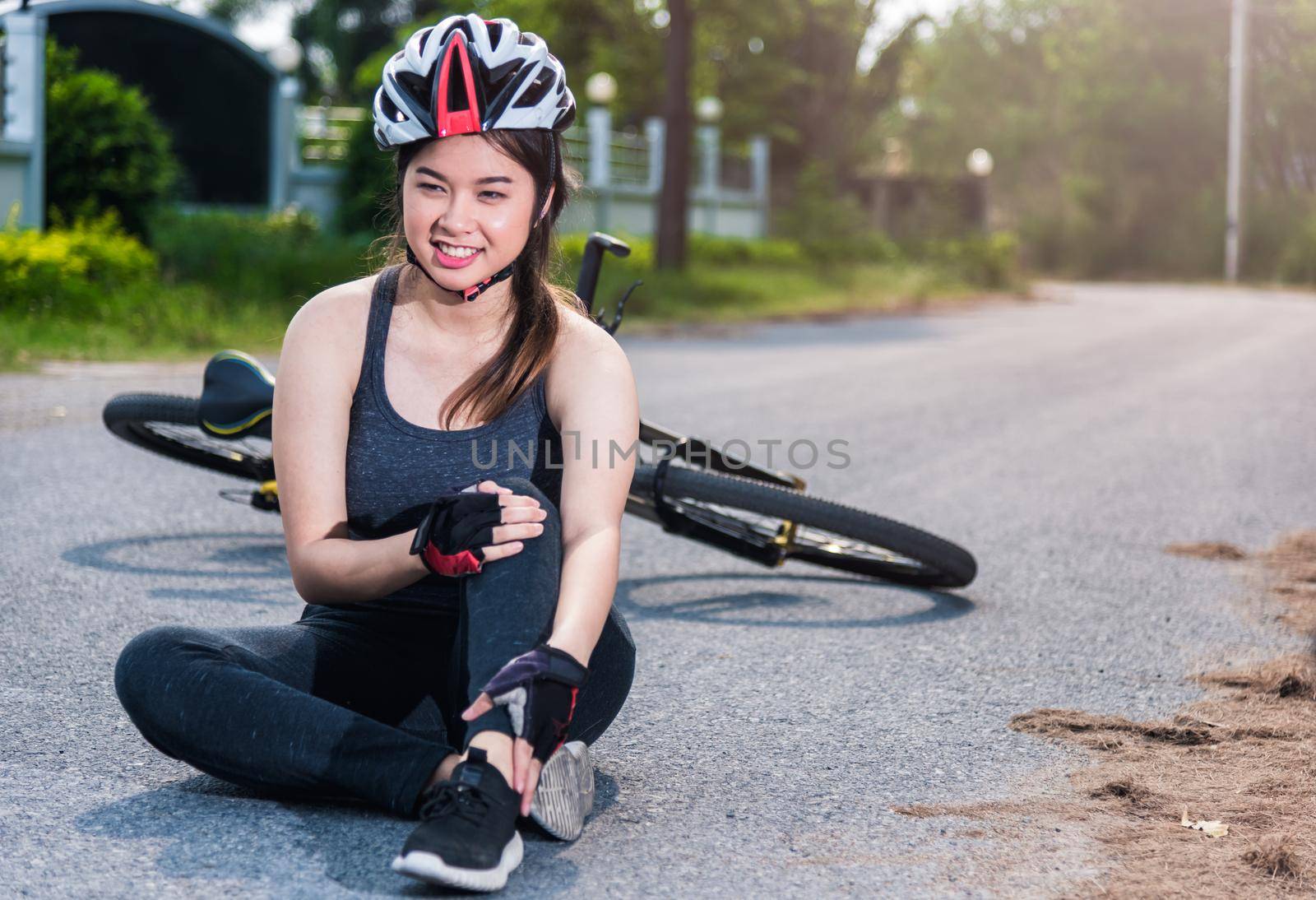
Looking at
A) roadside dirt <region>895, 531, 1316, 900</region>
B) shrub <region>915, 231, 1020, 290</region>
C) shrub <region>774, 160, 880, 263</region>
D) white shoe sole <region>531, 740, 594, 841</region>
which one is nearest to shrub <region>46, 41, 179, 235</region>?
roadside dirt <region>895, 531, 1316, 900</region>

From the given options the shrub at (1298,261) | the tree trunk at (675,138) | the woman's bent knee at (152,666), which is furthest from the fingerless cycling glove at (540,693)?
the shrub at (1298,261)

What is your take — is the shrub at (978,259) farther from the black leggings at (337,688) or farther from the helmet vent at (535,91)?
the black leggings at (337,688)

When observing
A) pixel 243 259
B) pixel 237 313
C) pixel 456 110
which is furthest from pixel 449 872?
pixel 243 259

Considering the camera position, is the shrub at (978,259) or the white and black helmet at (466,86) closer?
the white and black helmet at (466,86)

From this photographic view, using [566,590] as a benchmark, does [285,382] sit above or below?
above

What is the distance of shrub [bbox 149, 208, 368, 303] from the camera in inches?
625

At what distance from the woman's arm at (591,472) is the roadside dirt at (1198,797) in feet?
2.44

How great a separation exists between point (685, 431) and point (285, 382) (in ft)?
19.4

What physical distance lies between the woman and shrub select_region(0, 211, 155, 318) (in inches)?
412

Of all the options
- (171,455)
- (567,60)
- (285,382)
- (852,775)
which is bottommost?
(852,775)

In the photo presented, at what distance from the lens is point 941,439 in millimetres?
8766

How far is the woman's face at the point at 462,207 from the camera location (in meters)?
2.89

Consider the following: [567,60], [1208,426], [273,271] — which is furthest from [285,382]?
[567,60]

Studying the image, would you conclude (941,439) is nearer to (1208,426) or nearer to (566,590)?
(1208,426)
